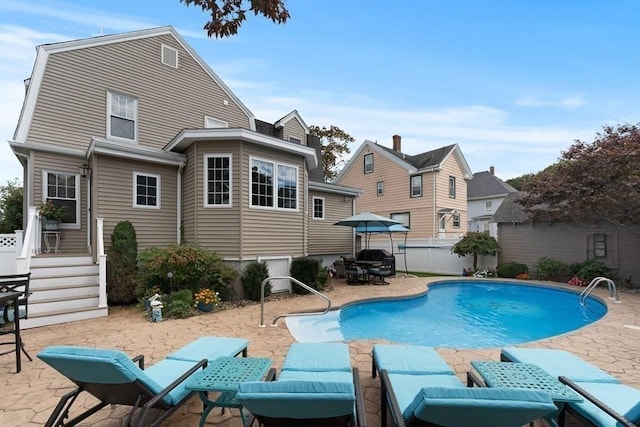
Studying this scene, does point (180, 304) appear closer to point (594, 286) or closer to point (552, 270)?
point (594, 286)

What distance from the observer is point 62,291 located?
7594mm

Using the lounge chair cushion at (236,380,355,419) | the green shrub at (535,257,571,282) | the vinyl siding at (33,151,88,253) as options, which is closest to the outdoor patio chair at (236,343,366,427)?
the lounge chair cushion at (236,380,355,419)

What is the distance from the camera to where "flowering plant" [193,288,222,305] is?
26.3ft

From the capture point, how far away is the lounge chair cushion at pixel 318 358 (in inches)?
138

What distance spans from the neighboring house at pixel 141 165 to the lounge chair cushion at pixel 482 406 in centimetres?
790

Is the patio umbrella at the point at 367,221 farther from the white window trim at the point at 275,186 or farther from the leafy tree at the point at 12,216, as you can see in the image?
the leafy tree at the point at 12,216

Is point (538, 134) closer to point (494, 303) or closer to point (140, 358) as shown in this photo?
point (494, 303)

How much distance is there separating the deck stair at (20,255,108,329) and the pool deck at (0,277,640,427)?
0.98ft

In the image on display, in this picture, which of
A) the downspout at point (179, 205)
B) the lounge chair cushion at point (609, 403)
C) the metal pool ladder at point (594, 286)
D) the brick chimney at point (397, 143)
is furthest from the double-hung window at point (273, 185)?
the brick chimney at point (397, 143)

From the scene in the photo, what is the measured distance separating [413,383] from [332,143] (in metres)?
27.1

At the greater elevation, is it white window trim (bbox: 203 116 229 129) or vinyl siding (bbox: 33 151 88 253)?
white window trim (bbox: 203 116 229 129)

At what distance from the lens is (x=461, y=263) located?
16.9 m

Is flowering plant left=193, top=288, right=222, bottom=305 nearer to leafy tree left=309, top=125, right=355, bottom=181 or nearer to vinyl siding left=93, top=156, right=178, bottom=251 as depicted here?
vinyl siding left=93, top=156, right=178, bottom=251

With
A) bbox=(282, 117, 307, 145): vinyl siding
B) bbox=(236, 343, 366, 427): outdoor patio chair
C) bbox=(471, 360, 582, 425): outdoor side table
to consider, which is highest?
bbox=(282, 117, 307, 145): vinyl siding
